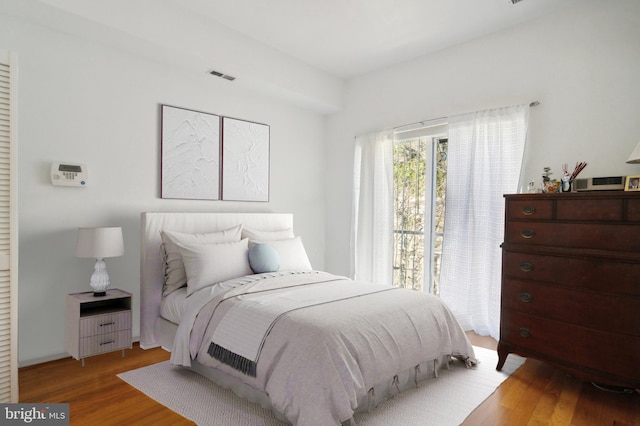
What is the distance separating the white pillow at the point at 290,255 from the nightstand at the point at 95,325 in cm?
127

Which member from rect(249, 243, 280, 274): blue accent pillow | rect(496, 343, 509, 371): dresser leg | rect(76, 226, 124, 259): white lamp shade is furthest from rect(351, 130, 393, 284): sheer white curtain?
rect(76, 226, 124, 259): white lamp shade

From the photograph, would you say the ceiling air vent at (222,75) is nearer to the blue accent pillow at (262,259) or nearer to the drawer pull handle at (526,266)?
the blue accent pillow at (262,259)

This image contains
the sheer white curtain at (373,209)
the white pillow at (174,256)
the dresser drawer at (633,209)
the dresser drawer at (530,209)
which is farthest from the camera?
the sheer white curtain at (373,209)

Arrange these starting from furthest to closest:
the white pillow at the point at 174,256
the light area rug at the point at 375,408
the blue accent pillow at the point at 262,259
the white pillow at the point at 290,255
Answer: the white pillow at the point at 290,255 → the blue accent pillow at the point at 262,259 → the white pillow at the point at 174,256 → the light area rug at the point at 375,408

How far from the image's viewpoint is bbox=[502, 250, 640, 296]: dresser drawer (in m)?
2.17

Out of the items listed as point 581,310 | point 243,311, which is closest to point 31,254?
point 243,311

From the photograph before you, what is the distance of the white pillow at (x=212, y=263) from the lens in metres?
2.83

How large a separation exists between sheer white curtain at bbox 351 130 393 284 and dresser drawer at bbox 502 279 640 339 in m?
1.70

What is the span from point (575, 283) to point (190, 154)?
3.29 m

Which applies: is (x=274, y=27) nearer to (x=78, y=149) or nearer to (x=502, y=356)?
(x=78, y=149)

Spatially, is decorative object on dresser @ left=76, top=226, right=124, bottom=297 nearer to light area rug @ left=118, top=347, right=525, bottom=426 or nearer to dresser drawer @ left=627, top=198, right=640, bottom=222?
light area rug @ left=118, top=347, right=525, bottom=426

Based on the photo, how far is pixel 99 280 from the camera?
278cm

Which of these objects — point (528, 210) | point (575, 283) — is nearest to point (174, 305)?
point (528, 210)

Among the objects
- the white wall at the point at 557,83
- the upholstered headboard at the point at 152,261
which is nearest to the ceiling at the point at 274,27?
the white wall at the point at 557,83
